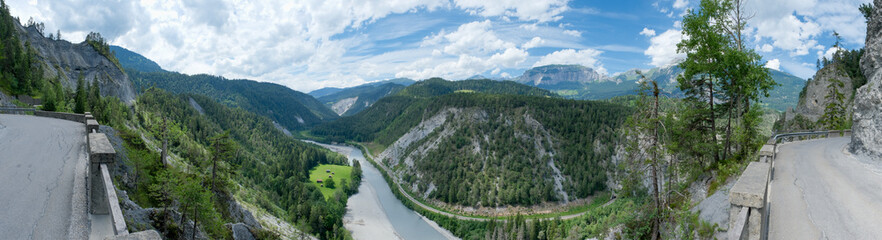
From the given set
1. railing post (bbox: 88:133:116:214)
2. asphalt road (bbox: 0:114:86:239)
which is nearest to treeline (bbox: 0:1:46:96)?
asphalt road (bbox: 0:114:86:239)

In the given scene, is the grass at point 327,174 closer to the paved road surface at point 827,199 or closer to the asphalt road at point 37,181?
the asphalt road at point 37,181

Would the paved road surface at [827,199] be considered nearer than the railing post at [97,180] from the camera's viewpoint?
Yes

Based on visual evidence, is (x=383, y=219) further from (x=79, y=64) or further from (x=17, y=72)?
A: (x=79, y=64)

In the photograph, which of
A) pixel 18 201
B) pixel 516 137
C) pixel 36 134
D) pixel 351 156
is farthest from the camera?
pixel 351 156

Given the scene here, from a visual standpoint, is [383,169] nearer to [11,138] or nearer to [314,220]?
[314,220]

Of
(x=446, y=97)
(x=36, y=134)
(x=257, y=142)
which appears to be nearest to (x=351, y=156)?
(x=257, y=142)

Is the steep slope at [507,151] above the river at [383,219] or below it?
above

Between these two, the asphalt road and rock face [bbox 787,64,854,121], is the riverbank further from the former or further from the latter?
the asphalt road

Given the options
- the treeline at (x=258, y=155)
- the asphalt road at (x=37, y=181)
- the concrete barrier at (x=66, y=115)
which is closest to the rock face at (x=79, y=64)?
the treeline at (x=258, y=155)
